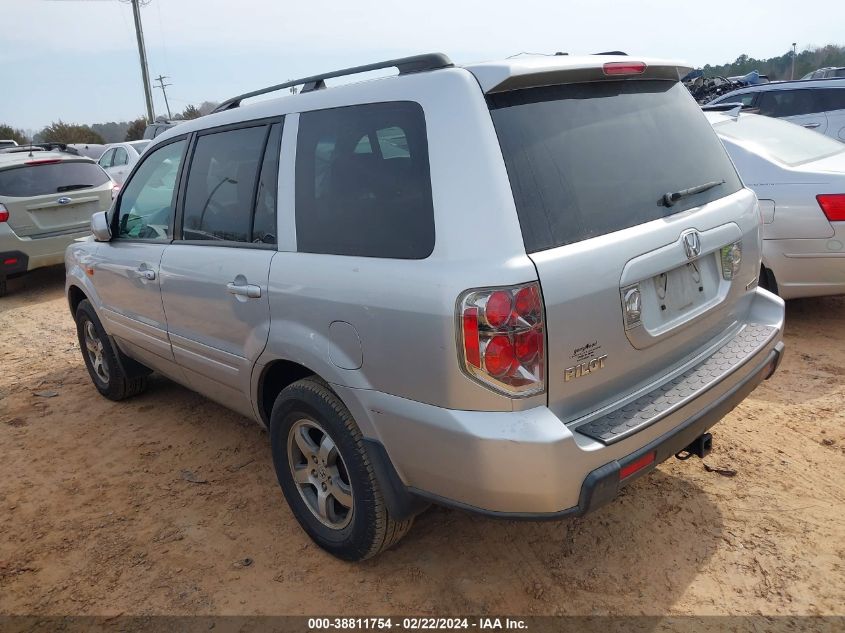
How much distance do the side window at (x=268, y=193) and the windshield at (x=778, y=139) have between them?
12.4ft

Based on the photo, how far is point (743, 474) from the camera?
10.7 ft

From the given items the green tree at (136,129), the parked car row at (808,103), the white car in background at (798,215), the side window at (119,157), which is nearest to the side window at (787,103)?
the parked car row at (808,103)

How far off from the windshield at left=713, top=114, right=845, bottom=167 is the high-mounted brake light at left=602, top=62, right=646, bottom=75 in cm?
299

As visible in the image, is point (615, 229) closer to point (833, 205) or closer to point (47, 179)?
point (833, 205)

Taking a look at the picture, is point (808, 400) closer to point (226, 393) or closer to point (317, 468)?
point (317, 468)

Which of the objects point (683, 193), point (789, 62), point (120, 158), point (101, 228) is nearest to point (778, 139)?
point (683, 193)

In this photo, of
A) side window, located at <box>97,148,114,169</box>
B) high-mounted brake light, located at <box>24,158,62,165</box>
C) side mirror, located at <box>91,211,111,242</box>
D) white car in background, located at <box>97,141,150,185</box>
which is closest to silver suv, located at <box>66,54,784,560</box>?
side mirror, located at <box>91,211,111,242</box>

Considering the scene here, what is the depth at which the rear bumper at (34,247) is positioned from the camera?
26.5 ft

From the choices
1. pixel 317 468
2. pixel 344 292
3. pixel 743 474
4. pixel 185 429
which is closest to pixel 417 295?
pixel 344 292

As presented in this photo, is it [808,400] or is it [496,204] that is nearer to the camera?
[496,204]

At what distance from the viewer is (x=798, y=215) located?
Answer: 4.72 m

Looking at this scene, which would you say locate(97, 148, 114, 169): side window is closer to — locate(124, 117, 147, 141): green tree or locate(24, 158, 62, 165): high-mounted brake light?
locate(24, 158, 62, 165): high-mounted brake light

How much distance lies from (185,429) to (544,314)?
10.2 feet

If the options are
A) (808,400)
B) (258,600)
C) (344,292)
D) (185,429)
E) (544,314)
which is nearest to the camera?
(544,314)
